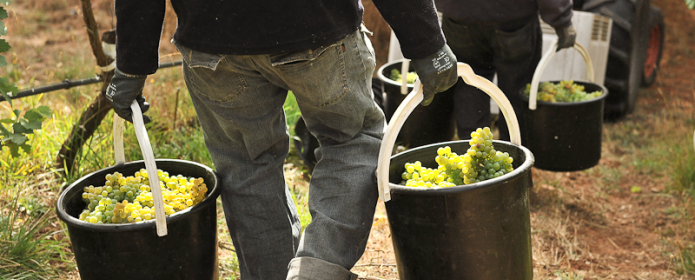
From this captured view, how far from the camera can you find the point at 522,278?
178cm

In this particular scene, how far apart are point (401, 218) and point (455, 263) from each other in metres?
0.19

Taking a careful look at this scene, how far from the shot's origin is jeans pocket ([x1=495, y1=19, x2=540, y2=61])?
2791mm

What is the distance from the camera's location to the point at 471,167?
1756 mm

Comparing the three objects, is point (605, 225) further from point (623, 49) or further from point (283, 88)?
point (283, 88)

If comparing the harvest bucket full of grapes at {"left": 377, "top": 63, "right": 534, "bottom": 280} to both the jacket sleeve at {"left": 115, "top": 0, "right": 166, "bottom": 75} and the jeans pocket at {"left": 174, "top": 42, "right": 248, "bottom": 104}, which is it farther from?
the jacket sleeve at {"left": 115, "top": 0, "right": 166, "bottom": 75}

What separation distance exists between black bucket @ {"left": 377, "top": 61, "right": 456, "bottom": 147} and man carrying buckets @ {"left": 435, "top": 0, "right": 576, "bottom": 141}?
0.17m

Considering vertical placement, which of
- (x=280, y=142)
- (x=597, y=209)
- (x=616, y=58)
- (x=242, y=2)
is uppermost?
(x=242, y=2)

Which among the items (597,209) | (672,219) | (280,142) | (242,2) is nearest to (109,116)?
(280,142)

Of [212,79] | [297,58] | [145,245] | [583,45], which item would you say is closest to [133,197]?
[145,245]

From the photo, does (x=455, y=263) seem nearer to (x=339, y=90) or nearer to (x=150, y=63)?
(x=339, y=90)

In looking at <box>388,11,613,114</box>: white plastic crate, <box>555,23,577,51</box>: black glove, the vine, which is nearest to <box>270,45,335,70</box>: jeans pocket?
the vine

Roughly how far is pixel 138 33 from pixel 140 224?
0.52 metres

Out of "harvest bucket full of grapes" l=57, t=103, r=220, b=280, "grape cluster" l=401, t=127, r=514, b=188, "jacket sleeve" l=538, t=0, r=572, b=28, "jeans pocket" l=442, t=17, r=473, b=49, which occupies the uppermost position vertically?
"jacket sleeve" l=538, t=0, r=572, b=28

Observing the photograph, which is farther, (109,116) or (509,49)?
(109,116)
